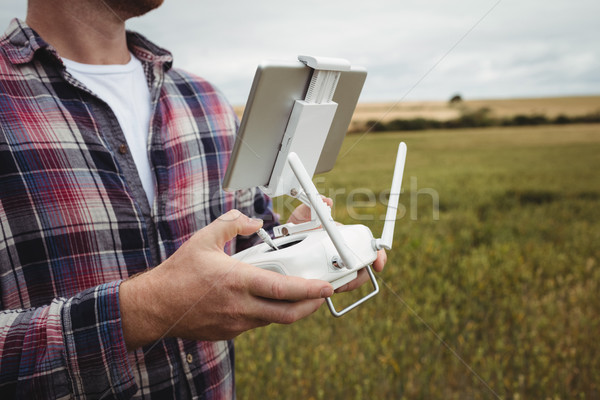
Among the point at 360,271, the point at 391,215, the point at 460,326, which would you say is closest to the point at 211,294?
the point at 360,271

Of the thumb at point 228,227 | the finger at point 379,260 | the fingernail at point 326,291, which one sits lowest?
the finger at point 379,260

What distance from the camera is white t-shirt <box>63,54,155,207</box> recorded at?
166 centimetres

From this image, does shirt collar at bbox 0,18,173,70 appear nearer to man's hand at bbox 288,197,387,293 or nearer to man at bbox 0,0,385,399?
man at bbox 0,0,385,399

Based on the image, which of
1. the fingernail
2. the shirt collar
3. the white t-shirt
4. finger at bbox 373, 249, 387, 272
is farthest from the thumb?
the shirt collar

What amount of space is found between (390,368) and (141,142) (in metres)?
2.31

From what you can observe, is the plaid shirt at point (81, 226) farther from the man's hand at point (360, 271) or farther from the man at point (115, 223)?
the man's hand at point (360, 271)

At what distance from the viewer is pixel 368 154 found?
55.7 ft

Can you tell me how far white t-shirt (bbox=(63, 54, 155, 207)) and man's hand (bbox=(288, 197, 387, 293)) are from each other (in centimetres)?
55

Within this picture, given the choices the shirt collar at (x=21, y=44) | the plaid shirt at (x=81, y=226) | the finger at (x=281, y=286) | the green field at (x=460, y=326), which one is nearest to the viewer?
the finger at (x=281, y=286)

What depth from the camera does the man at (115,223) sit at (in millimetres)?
1144

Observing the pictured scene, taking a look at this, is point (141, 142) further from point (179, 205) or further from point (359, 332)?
point (359, 332)

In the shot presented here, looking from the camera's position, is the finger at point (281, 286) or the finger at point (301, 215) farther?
the finger at point (301, 215)

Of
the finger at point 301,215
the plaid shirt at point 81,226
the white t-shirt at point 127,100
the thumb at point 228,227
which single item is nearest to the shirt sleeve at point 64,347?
the plaid shirt at point 81,226

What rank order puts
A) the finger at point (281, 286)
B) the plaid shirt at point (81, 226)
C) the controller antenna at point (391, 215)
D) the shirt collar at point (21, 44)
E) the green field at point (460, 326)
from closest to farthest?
the finger at point (281, 286) → the plaid shirt at point (81, 226) → the controller antenna at point (391, 215) → the shirt collar at point (21, 44) → the green field at point (460, 326)
